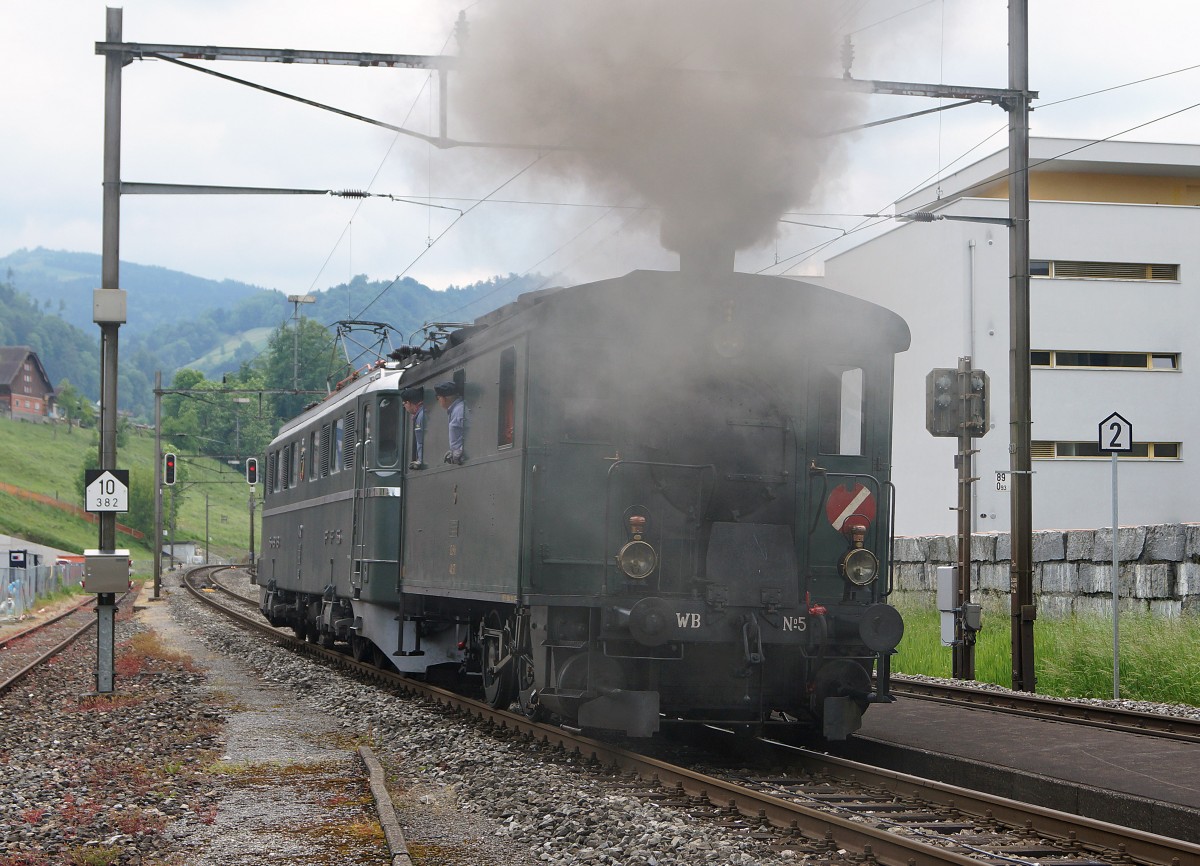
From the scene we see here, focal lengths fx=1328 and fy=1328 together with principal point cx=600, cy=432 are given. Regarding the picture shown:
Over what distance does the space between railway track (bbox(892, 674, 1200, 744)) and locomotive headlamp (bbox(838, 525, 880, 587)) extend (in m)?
2.64

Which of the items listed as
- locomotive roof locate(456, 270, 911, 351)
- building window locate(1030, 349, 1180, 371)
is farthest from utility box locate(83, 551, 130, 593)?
building window locate(1030, 349, 1180, 371)

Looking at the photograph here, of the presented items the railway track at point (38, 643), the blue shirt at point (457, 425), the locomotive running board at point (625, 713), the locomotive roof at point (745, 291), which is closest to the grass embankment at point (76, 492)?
the railway track at point (38, 643)

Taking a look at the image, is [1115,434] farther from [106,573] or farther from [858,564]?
[106,573]

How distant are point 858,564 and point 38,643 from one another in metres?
19.3

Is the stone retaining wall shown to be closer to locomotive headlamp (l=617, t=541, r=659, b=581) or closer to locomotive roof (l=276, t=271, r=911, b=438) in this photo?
locomotive roof (l=276, t=271, r=911, b=438)

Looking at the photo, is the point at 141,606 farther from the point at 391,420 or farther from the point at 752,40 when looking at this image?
the point at 752,40

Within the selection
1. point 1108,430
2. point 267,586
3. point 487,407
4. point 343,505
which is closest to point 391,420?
point 343,505

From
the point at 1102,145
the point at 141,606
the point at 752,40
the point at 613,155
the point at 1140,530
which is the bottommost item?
the point at 141,606

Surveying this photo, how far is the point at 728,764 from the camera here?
978 cm

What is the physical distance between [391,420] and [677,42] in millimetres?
5971

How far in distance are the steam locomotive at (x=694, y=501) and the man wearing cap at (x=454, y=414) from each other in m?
1.22

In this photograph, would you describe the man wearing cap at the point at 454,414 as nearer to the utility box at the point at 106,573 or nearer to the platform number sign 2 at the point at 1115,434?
the utility box at the point at 106,573

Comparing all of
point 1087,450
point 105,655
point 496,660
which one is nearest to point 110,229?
point 105,655

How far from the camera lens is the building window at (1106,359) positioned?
32969 mm
